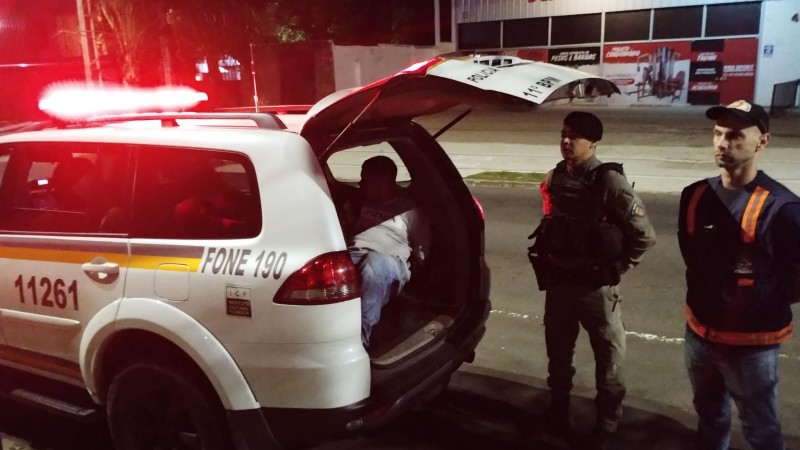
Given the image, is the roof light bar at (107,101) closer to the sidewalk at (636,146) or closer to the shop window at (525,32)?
the sidewalk at (636,146)

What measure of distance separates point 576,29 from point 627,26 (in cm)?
205

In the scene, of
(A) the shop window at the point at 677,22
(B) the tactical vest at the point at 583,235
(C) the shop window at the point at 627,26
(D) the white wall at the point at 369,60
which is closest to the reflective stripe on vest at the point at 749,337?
(B) the tactical vest at the point at 583,235

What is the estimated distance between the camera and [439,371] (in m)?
3.22

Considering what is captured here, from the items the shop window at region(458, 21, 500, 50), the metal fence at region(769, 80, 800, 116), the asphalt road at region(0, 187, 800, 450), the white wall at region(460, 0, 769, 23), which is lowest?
the asphalt road at region(0, 187, 800, 450)

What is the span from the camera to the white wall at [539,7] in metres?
25.8

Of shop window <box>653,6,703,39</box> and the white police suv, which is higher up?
shop window <box>653,6,703,39</box>

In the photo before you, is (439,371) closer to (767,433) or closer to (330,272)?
(330,272)

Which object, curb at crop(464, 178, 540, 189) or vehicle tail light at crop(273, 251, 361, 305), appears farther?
curb at crop(464, 178, 540, 189)

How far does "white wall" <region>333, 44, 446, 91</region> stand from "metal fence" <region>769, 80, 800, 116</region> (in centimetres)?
1268

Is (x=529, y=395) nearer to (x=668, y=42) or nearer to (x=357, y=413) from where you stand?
(x=357, y=413)

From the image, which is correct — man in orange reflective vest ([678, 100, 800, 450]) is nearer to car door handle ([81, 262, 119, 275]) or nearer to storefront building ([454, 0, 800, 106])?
car door handle ([81, 262, 119, 275])

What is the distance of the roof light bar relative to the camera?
3570 mm

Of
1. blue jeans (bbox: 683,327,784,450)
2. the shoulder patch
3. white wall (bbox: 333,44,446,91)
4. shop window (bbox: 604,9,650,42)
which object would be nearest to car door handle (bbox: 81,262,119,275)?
the shoulder patch

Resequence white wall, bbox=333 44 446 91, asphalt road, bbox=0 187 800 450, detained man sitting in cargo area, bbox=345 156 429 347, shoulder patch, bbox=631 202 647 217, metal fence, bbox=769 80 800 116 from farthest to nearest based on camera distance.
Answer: white wall, bbox=333 44 446 91 → metal fence, bbox=769 80 800 116 → asphalt road, bbox=0 187 800 450 → detained man sitting in cargo area, bbox=345 156 429 347 → shoulder patch, bbox=631 202 647 217
